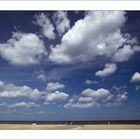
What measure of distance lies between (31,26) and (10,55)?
1.92ft

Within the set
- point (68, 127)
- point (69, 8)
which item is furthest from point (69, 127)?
point (69, 8)

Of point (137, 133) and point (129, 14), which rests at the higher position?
point (129, 14)

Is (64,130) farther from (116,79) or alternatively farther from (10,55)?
(10,55)

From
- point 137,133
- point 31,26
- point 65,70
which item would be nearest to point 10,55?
point 31,26

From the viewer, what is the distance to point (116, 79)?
5043 mm

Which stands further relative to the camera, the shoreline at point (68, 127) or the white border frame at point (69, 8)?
the shoreline at point (68, 127)

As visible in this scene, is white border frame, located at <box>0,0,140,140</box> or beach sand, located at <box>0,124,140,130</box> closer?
white border frame, located at <box>0,0,140,140</box>

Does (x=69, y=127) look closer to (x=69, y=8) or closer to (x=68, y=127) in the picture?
(x=68, y=127)
